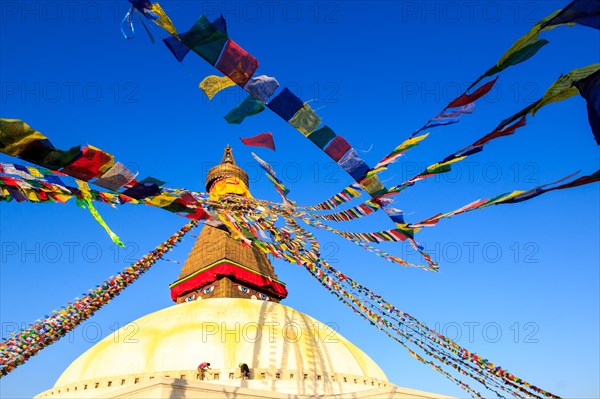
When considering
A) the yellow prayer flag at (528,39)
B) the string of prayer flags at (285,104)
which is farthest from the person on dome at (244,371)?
the yellow prayer flag at (528,39)

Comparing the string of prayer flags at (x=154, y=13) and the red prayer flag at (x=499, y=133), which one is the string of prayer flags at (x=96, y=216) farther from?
the red prayer flag at (x=499, y=133)

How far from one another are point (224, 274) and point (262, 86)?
13.6 meters

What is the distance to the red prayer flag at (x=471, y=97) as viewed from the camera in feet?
15.7

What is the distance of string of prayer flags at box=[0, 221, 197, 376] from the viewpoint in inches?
385

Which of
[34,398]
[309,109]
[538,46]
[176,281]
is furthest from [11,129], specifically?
[176,281]

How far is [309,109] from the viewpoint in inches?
198

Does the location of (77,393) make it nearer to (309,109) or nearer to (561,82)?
(309,109)

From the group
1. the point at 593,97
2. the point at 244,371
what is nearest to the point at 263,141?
the point at 593,97

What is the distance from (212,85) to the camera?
16.9 feet

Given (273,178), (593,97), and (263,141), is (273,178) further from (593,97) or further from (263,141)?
(593,97)

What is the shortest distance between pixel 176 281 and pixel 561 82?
17.0 meters

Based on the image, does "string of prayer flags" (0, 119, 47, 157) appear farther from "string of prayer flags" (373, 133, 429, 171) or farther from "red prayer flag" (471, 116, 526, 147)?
"red prayer flag" (471, 116, 526, 147)

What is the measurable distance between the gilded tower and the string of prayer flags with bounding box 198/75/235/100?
12.4m

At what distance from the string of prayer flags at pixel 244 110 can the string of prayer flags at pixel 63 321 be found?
793 cm
